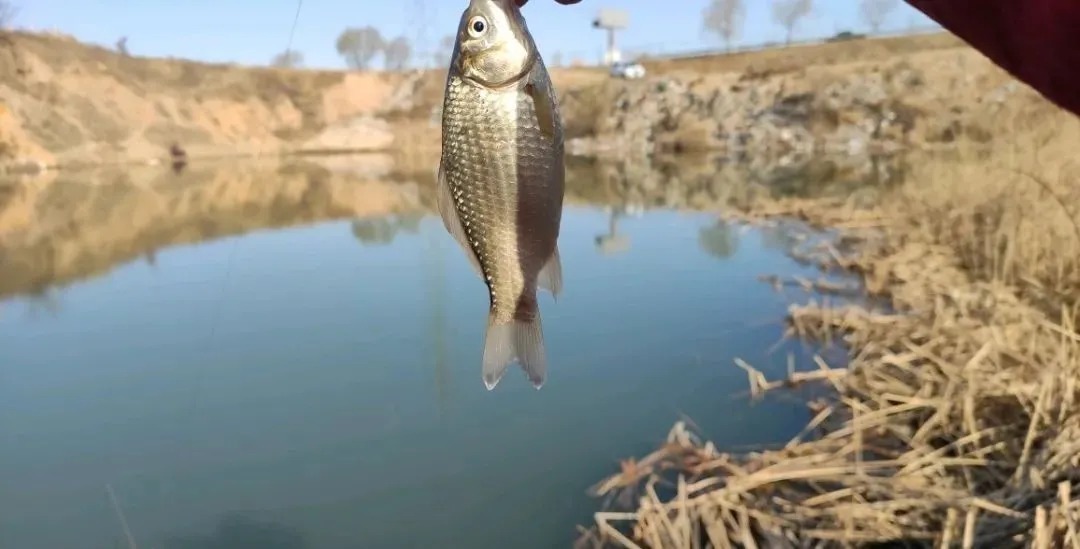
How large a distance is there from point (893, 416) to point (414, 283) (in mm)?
6370

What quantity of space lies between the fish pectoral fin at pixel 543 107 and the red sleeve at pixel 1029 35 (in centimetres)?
67

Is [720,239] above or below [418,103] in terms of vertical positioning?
below

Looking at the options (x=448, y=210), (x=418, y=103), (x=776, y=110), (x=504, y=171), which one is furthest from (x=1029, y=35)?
(x=418, y=103)

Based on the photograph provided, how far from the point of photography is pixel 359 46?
47344mm

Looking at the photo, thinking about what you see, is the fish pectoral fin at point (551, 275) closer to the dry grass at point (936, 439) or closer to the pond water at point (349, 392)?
the dry grass at point (936, 439)

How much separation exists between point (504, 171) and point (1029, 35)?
0.91m

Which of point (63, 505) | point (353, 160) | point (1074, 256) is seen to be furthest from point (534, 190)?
point (353, 160)

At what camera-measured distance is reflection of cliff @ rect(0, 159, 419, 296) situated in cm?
1248

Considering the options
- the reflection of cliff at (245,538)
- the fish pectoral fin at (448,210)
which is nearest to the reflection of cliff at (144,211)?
the reflection of cliff at (245,538)

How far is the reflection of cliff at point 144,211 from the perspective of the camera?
12.5 metres

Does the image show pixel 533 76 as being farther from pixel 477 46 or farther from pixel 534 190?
pixel 534 190

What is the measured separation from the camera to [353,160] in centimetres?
3547

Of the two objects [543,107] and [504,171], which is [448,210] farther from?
[543,107]

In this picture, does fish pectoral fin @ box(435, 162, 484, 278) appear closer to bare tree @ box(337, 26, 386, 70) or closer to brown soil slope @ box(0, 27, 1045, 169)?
brown soil slope @ box(0, 27, 1045, 169)
